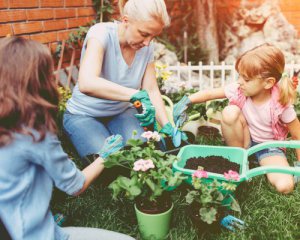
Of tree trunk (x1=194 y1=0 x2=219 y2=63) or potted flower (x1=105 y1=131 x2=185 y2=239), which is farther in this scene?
tree trunk (x1=194 y1=0 x2=219 y2=63)

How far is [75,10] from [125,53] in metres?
1.77

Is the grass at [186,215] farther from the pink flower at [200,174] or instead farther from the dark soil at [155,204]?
the pink flower at [200,174]

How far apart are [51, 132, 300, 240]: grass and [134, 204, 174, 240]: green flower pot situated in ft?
0.22

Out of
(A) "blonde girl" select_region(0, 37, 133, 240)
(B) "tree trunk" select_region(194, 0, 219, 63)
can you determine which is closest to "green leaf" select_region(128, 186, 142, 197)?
(A) "blonde girl" select_region(0, 37, 133, 240)

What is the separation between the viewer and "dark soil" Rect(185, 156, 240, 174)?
2213mm

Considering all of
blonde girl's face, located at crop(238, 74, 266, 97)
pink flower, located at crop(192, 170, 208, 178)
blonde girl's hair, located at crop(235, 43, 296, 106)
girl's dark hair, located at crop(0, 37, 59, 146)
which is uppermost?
girl's dark hair, located at crop(0, 37, 59, 146)

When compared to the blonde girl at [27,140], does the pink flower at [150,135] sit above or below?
below

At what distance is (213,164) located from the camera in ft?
7.42

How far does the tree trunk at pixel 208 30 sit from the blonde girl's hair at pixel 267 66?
397cm

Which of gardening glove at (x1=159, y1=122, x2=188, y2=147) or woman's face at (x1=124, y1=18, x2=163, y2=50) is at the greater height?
woman's face at (x1=124, y1=18, x2=163, y2=50)

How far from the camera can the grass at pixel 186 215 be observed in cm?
205

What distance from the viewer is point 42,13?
349 cm

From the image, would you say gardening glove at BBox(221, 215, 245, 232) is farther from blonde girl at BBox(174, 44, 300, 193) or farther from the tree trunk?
the tree trunk

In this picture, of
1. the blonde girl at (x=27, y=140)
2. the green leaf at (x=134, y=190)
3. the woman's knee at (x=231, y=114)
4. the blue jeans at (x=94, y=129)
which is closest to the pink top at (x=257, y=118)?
the woman's knee at (x=231, y=114)
